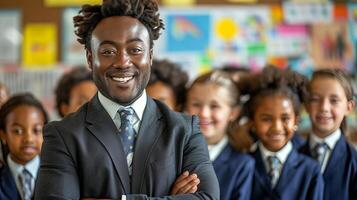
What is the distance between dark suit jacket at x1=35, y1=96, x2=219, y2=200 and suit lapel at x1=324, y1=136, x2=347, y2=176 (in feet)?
2.73

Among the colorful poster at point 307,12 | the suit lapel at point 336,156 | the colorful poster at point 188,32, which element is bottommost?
the suit lapel at point 336,156

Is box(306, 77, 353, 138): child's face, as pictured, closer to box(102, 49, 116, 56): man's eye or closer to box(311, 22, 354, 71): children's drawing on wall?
box(102, 49, 116, 56): man's eye

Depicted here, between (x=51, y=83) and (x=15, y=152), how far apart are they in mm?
1407

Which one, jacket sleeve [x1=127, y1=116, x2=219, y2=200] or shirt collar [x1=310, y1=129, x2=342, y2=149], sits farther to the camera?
shirt collar [x1=310, y1=129, x2=342, y2=149]

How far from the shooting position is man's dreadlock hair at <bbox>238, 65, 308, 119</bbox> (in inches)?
75.9

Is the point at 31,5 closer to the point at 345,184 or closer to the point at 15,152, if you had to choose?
the point at 15,152

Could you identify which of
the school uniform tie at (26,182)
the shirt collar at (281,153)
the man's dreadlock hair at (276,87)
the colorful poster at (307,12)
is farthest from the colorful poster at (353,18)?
the school uniform tie at (26,182)

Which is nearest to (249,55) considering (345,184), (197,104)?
(197,104)

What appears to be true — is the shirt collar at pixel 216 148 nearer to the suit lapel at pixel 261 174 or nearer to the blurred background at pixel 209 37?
the suit lapel at pixel 261 174

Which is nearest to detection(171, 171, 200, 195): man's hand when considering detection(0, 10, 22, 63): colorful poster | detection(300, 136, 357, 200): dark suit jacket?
detection(300, 136, 357, 200): dark suit jacket

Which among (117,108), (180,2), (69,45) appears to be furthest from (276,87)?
(69,45)

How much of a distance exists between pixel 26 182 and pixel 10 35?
162 centimetres

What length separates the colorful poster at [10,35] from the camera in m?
3.27

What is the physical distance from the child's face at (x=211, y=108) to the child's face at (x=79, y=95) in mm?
529
